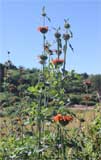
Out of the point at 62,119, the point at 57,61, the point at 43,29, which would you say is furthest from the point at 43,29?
the point at 62,119

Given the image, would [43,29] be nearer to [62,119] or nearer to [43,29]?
[43,29]

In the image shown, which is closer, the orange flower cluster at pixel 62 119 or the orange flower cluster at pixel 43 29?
the orange flower cluster at pixel 62 119

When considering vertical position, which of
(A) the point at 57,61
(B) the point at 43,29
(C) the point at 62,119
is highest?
(B) the point at 43,29

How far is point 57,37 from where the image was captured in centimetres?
393

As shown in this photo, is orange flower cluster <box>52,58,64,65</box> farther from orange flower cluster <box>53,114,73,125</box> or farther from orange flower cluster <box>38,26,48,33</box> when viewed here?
orange flower cluster <box>53,114,73,125</box>

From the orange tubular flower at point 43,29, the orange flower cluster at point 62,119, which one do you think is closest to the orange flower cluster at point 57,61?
the orange tubular flower at point 43,29

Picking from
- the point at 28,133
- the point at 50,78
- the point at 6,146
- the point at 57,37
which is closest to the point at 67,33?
the point at 57,37

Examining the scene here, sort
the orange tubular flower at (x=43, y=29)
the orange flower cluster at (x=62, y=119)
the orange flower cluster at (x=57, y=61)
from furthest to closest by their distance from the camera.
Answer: the orange tubular flower at (x=43, y=29) < the orange flower cluster at (x=57, y=61) < the orange flower cluster at (x=62, y=119)

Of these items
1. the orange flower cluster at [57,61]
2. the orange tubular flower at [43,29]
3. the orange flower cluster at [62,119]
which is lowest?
the orange flower cluster at [62,119]

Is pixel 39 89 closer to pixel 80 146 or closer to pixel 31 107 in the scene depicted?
pixel 31 107

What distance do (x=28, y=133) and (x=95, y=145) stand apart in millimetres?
546

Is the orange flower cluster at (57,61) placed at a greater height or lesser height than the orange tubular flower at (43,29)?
lesser

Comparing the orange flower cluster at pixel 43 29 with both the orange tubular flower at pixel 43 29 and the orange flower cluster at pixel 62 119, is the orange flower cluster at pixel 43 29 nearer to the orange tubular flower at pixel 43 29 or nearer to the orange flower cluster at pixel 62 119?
the orange tubular flower at pixel 43 29

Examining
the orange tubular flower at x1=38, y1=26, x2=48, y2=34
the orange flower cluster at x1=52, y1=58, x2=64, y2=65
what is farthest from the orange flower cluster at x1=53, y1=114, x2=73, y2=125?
the orange tubular flower at x1=38, y1=26, x2=48, y2=34
